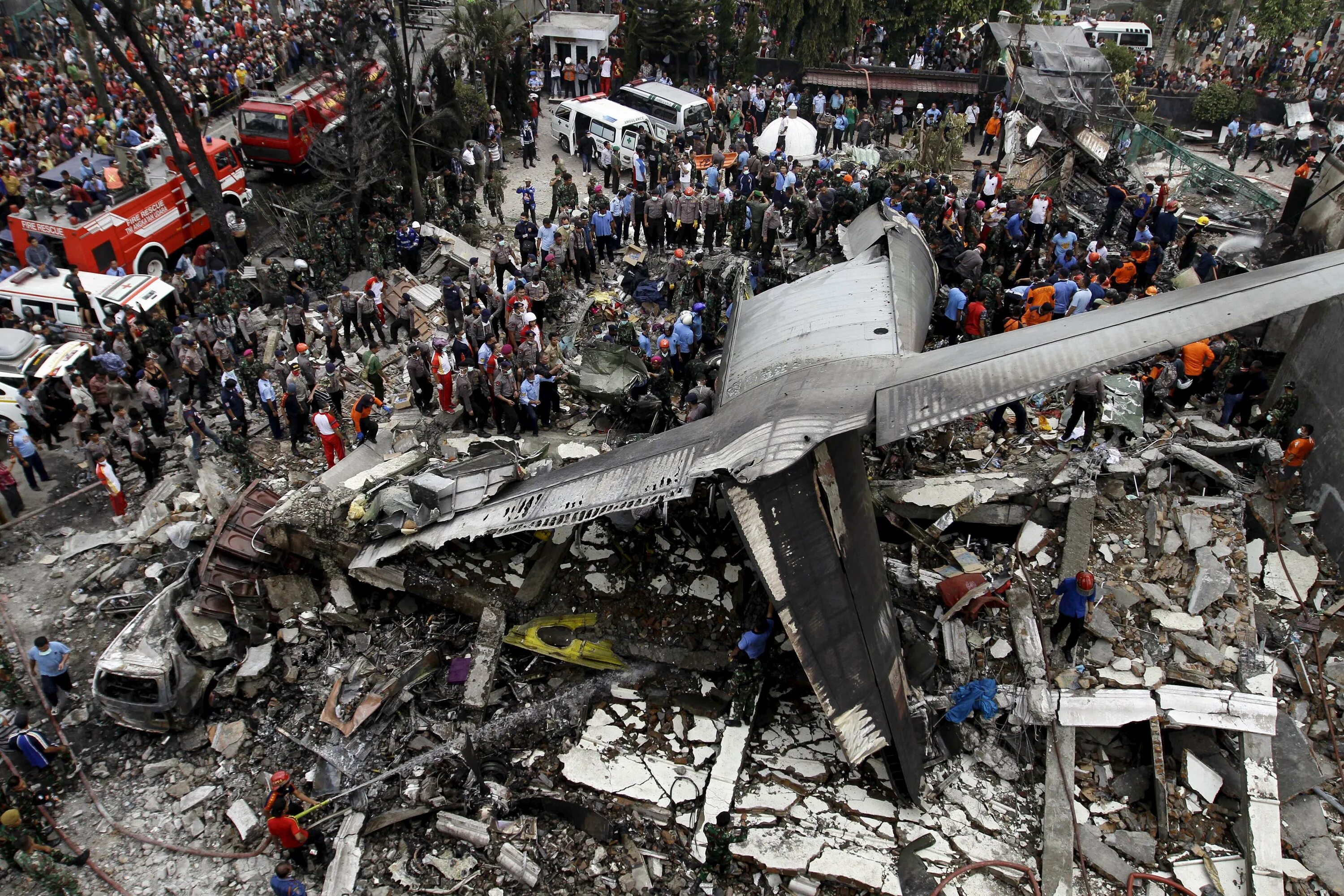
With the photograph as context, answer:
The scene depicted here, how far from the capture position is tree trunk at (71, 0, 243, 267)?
776 inches

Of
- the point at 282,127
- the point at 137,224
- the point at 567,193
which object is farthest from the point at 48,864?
the point at 282,127

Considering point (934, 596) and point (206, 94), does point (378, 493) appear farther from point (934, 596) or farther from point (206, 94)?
point (206, 94)

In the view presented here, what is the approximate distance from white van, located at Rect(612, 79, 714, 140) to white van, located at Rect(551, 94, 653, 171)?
0.43 meters

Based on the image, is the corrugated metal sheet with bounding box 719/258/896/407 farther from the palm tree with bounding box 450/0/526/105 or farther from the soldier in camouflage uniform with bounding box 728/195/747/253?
the palm tree with bounding box 450/0/526/105

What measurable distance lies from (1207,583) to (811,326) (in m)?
6.94

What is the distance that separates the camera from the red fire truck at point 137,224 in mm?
20547

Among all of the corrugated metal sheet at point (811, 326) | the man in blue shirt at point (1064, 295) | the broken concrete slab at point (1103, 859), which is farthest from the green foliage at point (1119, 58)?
the broken concrete slab at point (1103, 859)

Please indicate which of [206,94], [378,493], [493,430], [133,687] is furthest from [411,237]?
[206,94]

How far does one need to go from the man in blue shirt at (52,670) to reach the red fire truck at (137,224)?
12.0 metres

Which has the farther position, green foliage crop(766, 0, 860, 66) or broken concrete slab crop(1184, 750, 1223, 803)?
green foliage crop(766, 0, 860, 66)

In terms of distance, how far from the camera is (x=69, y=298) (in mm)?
19406

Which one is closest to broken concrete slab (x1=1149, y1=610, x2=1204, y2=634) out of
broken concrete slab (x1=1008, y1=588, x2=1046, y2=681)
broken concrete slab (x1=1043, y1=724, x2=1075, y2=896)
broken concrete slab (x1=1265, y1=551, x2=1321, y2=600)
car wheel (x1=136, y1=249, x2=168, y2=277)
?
broken concrete slab (x1=1008, y1=588, x2=1046, y2=681)

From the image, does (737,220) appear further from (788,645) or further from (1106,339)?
(1106,339)

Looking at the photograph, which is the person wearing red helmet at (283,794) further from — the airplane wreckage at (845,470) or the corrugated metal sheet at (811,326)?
the corrugated metal sheet at (811,326)
